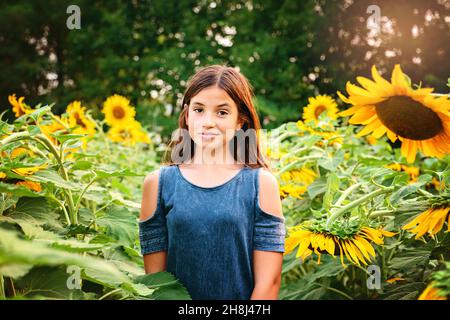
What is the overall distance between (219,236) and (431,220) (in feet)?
1.49

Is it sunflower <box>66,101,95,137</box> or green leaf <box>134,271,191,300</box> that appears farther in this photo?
sunflower <box>66,101,95,137</box>

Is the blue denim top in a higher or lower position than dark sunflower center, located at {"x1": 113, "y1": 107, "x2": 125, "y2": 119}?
lower

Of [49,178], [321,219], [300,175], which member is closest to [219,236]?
[321,219]

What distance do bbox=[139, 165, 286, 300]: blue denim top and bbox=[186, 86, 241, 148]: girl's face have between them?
0.11 meters

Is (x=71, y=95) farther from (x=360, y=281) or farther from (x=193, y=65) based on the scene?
(x=360, y=281)

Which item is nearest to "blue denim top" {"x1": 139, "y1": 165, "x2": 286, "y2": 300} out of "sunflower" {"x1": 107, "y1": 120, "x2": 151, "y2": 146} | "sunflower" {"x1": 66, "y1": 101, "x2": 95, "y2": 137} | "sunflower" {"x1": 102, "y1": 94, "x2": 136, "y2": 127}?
"sunflower" {"x1": 66, "y1": 101, "x2": 95, "y2": 137}

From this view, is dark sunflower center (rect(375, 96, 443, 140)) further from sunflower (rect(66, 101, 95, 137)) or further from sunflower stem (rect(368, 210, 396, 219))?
sunflower (rect(66, 101, 95, 137))

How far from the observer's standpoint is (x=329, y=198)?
1.40 meters

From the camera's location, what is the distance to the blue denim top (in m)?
1.31

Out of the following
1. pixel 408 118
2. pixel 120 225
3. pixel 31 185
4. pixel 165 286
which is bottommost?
pixel 165 286

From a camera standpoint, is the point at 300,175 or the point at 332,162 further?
the point at 300,175

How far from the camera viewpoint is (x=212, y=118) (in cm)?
137

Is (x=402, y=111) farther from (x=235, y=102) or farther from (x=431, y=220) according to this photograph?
(x=235, y=102)
